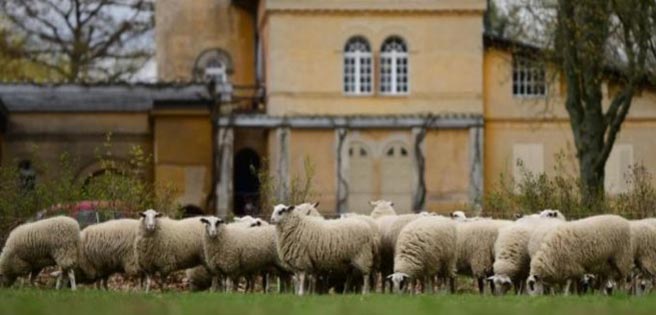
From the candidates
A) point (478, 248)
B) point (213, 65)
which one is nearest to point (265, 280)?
point (478, 248)

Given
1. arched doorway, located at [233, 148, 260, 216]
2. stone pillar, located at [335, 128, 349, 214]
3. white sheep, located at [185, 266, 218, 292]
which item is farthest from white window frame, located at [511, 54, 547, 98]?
white sheep, located at [185, 266, 218, 292]

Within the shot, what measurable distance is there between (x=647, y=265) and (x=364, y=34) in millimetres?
31990

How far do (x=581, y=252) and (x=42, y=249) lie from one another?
9371 millimetres

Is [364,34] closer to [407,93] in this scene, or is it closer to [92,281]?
[407,93]

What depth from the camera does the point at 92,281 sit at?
34062mm

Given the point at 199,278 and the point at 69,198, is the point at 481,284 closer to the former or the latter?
the point at 199,278

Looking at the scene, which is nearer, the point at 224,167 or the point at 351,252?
the point at 351,252

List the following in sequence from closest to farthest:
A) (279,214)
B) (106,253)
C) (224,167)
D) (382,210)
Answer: (279,214) → (106,253) → (382,210) → (224,167)

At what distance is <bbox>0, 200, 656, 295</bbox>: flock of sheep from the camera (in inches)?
1172

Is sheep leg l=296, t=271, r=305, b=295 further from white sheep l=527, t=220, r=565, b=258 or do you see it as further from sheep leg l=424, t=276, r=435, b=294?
white sheep l=527, t=220, r=565, b=258

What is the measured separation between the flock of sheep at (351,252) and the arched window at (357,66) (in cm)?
2721

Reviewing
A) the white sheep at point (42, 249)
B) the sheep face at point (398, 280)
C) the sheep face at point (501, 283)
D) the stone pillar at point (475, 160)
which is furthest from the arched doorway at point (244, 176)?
the sheep face at point (501, 283)

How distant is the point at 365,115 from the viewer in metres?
61.3

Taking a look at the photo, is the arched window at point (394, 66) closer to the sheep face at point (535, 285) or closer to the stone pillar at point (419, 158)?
the stone pillar at point (419, 158)
